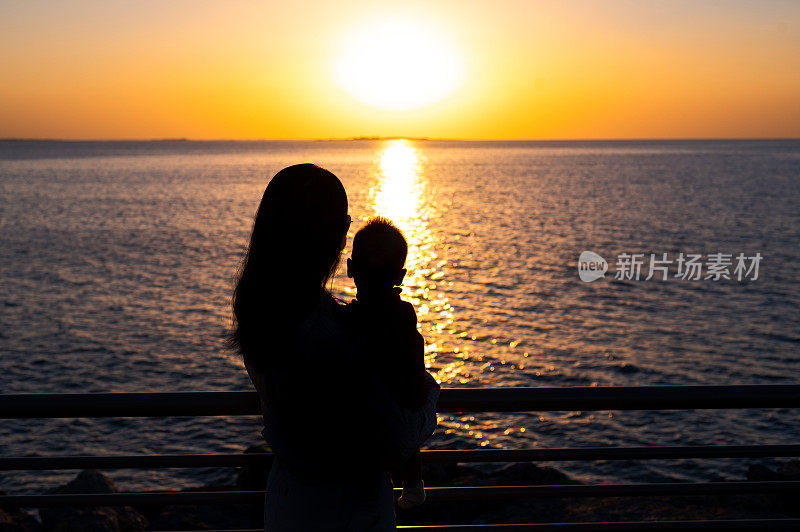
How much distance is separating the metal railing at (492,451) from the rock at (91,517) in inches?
246

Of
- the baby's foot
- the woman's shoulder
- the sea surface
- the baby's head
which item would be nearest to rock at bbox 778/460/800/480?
the sea surface

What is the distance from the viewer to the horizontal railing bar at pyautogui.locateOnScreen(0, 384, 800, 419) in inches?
90.1

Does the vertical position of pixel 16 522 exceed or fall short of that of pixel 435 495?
it falls short

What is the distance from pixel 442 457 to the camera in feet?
8.44

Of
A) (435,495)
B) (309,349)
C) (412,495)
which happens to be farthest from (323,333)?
(435,495)

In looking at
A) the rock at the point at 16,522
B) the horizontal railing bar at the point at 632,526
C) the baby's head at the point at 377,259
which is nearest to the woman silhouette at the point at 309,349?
the baby's head at the point at 377,259

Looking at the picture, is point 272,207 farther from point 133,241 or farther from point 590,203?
point 590,203

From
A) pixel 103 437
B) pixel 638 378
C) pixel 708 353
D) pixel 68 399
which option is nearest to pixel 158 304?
pixel 103 437

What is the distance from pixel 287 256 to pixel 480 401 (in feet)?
3.22

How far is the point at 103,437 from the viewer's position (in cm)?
1580

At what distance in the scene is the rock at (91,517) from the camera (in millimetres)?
8078

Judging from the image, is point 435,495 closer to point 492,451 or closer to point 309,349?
point 492,451

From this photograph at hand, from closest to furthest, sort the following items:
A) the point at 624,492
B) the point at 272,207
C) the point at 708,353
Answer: the point at 272,207, the point at 624,492, the point at 708,353

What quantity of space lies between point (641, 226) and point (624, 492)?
177ft
